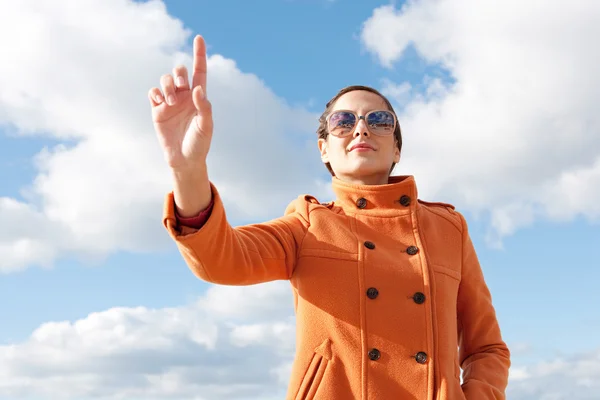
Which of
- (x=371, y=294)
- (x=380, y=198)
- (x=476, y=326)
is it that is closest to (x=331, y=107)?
(x=380, y=198)

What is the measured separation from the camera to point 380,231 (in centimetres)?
562

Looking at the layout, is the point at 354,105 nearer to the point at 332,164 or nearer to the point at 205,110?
the point at 332,164

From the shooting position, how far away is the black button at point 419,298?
17.1 ft

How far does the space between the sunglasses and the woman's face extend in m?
0.03

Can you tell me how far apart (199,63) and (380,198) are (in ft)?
6.19

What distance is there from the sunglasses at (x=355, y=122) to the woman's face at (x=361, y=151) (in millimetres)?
32

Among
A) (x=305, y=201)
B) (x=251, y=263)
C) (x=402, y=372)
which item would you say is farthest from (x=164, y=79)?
(x=402, y=372)

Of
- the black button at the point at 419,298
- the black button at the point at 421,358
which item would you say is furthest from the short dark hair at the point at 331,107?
the black button at the point at 421,358

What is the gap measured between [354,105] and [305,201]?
890mm

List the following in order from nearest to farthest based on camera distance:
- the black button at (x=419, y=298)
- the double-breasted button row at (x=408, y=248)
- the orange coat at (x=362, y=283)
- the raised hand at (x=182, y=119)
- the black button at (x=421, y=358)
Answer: the raised hand at (x=182, y=119), the orange coat at (x=362, y=283), the black button at (x=421, y=358), the black button at (x=419, y=298), the double-breasted button row at (x=408, y=248)

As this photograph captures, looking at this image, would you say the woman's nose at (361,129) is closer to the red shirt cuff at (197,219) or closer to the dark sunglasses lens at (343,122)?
the dark sunglasses lens at (343,122)

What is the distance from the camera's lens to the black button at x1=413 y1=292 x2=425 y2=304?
522 centimetres

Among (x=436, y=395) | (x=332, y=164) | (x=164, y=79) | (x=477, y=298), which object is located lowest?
(x=436, y=395)

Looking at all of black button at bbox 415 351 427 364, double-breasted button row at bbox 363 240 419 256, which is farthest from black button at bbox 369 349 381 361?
double-breasted button row at bbox 363 240 419 256
